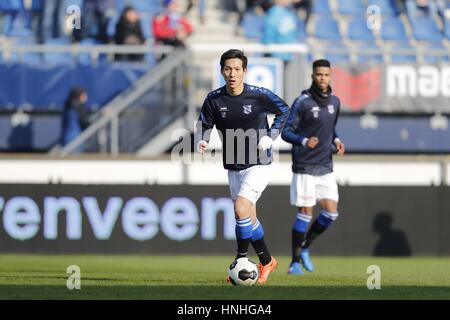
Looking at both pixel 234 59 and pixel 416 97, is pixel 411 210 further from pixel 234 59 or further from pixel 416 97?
pixel 234 59

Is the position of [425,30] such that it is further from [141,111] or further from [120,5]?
[141,111]

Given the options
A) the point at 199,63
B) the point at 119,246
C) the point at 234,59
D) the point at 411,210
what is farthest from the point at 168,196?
Result: the point at 234,59

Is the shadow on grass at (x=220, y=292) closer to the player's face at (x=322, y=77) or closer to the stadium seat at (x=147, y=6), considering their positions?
the player's face at (x=322, y=77)

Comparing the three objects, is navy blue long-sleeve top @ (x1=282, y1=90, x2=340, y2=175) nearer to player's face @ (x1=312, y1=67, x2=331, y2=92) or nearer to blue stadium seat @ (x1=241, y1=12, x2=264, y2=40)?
player's face @ (x1=312, y1=67, x2=331, y2=92)

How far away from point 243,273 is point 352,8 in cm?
1341

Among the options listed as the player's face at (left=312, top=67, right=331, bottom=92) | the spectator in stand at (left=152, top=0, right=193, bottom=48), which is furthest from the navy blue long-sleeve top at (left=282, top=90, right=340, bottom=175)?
the spectator in stand at (left=152, top=0, right=193, bottom=48)

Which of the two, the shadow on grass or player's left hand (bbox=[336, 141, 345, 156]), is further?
player's left hand (bbox=[336, 141, 345, 156])

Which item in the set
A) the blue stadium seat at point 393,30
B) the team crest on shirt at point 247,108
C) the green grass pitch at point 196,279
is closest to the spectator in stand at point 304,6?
the blue stadium seat at point 393,30

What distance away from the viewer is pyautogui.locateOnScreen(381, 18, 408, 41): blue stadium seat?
2462cm

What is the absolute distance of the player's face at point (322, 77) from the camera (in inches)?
609

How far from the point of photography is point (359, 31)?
976 inches

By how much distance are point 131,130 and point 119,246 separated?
1996mm

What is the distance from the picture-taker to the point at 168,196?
2003 cm

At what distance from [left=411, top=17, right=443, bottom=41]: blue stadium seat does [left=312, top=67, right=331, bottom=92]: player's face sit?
9362 mm
